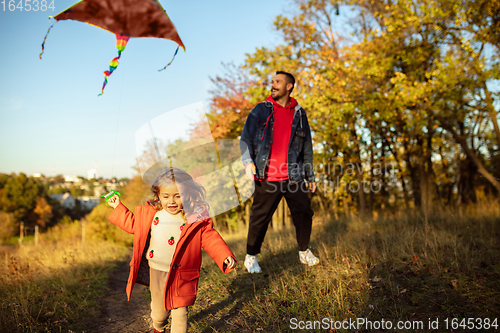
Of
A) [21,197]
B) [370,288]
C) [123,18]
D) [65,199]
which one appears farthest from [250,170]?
[65,199]

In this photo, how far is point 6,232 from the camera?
46.2 m

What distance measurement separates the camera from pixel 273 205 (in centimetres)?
374

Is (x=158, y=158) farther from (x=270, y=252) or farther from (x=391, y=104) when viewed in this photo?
(x=391, y=104)

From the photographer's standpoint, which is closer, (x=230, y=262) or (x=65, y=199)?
(x=230, y=262)

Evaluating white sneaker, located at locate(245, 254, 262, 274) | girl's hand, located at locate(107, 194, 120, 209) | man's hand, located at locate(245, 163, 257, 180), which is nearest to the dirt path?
white sneaker, located at locate(245, 254, 262, 274)

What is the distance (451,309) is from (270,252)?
2729 mm

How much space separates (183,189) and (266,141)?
1619mm

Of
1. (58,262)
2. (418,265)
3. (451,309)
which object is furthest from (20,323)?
(418,265)

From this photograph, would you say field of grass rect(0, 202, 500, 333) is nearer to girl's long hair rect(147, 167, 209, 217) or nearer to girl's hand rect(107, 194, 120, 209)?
girl's long hair rect(147, 167, 209, 217)

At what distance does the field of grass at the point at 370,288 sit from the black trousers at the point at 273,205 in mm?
476

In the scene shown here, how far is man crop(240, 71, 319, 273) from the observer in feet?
12.3

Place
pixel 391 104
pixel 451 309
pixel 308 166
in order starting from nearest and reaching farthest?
pixel 451 309 < pixel 308 166 < pixel 391 104

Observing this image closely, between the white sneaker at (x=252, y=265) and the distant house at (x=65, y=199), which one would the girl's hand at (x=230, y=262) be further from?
the distant house at (x=65, y=199)

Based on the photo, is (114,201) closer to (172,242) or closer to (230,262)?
(172,242)
